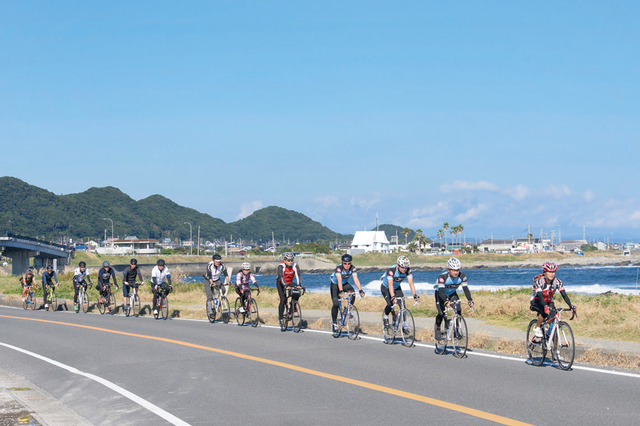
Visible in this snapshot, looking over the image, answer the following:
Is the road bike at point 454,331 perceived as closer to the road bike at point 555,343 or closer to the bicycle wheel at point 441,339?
the bicycle wheel at point 441,339

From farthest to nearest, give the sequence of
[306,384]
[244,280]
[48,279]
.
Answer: [48,279] < [244,280] < [306,384]

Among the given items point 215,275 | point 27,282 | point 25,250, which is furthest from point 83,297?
point 25,250

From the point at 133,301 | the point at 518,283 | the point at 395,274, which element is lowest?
the point at 518,283

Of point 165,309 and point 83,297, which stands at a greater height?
point 83,297

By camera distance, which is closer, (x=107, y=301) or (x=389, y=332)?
(x=389, y=332)

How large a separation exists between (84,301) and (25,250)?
68112mm

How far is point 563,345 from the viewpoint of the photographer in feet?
35.9

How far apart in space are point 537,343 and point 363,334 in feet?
19.0

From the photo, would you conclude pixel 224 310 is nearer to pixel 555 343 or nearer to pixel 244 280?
pixel 244 280

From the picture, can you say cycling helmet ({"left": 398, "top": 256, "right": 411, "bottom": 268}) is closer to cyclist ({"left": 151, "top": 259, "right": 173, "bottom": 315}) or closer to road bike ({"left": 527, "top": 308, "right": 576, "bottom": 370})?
road bike ({"left": 527, "top": 308, "right": 576, "bottom": 370})

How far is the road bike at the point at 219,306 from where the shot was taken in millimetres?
20500

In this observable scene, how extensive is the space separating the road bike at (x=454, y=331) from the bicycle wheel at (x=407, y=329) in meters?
1.17

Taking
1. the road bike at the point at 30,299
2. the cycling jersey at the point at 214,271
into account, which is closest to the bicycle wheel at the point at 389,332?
the cycling jersey at the point at 214,271

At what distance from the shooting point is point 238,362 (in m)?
12.2
